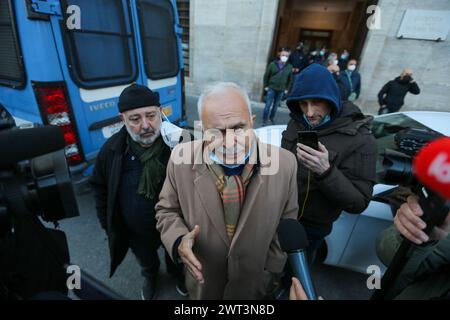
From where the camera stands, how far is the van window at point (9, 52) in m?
2.13

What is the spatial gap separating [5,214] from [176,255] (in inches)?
29.4

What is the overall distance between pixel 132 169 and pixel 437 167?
1.71 metres

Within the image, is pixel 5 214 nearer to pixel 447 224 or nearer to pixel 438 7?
pixel 447 224

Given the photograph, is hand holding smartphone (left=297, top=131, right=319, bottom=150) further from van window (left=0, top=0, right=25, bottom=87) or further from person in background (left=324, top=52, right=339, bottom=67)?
person in background (left=324, top=52, right=339, bottom=67)

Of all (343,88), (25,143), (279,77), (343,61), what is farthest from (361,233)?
(343,61)

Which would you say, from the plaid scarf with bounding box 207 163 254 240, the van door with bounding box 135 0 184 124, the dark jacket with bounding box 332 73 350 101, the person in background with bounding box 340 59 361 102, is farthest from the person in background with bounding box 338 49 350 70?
the plaid scarf with bounding box 207 163 254 240

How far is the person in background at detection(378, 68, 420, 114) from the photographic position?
570 centimetres

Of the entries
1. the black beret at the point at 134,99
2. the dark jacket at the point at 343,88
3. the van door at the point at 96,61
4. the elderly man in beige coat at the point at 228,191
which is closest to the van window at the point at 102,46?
the van door at the point at 96,61

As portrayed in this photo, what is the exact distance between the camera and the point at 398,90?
5.80 m

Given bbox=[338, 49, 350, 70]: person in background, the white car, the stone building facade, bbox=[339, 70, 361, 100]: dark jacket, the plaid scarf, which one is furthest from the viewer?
bbox=[338, 49, 350, 70]: person in background

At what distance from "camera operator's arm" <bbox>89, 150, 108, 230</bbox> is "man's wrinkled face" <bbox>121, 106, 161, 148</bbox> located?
0.30 meters

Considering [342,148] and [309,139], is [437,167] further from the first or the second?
[342,148]
